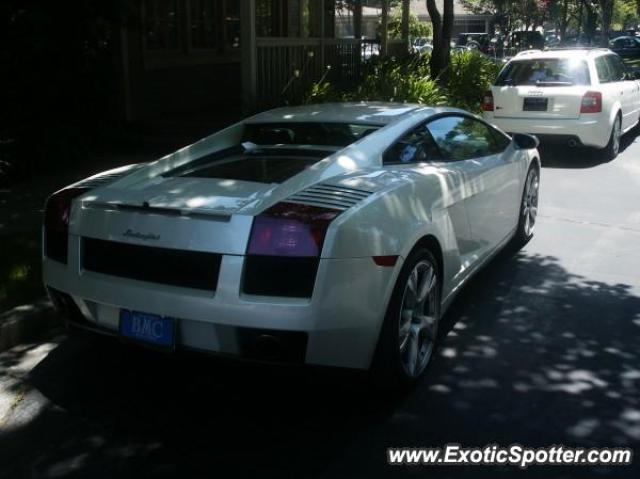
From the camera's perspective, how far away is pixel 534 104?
11477 millimetres

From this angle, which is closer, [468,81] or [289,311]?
[289,311]

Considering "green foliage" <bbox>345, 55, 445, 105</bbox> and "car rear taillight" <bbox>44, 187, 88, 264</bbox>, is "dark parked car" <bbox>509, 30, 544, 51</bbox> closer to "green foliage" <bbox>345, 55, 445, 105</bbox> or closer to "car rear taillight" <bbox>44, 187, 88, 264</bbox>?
"green foliage" <bbox>345, 55, 445, 105</bbox>

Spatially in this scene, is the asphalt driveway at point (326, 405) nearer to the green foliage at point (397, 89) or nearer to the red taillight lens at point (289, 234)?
the red taillight lens at point (289, 234)

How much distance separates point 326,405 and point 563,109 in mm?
8585

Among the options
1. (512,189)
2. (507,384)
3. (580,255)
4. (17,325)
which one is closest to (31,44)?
(17,325)

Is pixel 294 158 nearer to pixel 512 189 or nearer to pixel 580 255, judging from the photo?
pixel 512 189

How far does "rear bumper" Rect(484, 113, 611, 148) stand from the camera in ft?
37.0

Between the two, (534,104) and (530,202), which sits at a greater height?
(534,104)

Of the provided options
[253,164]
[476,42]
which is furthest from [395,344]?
[476,42]

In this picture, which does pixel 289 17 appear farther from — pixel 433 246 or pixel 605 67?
pixel 433 246

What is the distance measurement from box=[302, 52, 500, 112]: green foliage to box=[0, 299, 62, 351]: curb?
309 inches

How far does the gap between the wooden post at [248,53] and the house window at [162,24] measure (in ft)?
6.61

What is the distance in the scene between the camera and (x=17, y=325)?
191 inches

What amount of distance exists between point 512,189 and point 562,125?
5.72 meters
